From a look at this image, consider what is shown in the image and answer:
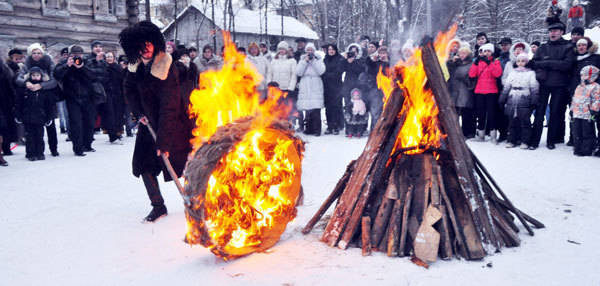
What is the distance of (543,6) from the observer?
35.3 m

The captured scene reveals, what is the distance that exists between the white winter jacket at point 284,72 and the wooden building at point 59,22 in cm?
847

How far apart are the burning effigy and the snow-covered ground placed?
0.25m

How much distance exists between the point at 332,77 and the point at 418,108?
6.88 m

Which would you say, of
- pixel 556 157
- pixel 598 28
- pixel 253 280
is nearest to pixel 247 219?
pixel 253 280

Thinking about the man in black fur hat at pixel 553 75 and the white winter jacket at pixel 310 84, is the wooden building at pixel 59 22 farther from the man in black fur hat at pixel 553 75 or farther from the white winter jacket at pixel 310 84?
the man in black fur hat at pixel 553 75

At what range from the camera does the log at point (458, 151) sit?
3.56m

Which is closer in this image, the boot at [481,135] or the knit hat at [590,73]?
the knit hat at [590,73]

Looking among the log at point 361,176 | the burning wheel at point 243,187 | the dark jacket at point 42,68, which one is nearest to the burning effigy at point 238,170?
the burning wheel at point 243,187

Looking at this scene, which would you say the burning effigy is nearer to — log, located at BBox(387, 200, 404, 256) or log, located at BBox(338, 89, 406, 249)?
log, located at BBox(338, 89, 406, 249)

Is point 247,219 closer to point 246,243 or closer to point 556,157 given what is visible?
point 246,243

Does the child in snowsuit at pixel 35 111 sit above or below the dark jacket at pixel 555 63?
below

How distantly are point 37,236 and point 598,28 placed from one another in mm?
19992

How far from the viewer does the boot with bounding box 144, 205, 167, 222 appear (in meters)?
4.55

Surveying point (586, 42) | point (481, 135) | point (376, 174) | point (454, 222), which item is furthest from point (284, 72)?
point (454, 222)
